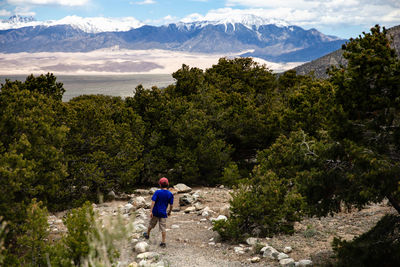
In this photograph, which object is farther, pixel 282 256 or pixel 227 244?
pixel 227 244

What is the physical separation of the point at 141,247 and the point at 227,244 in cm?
285

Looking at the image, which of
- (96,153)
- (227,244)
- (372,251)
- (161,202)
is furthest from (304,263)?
(96,153)

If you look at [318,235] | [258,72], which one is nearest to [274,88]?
[258,72]

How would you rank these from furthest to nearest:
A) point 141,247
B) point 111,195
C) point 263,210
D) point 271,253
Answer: point 111,195, point 263,210, point 141,247, point 271,253

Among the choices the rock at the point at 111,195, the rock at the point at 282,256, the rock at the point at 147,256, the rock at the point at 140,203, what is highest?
the rock at the point at 282,256

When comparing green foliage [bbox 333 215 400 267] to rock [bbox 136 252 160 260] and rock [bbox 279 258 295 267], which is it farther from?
rock [bbox 136 252 160 260]

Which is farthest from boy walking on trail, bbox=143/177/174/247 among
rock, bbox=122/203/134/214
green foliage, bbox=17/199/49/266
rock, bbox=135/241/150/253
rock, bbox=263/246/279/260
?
rock, bbox=122/203/134/214

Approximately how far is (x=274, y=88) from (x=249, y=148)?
16784 millimetres

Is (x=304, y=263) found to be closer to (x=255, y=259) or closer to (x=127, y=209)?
(x=255, y=259)

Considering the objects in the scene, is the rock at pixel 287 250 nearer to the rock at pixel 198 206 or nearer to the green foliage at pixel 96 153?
the rock at pixel 198 206

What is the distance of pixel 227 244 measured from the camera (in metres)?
11.4

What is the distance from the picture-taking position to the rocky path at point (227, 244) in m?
9.73

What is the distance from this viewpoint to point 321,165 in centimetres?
882

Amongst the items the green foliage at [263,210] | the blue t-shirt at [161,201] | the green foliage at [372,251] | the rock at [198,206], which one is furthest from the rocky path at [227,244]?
the green foliage at [372,251]
